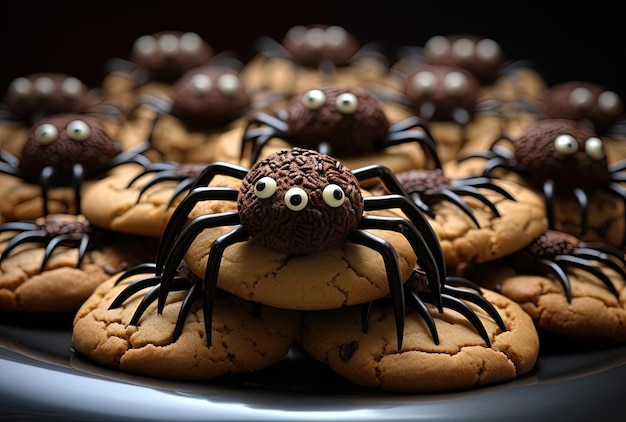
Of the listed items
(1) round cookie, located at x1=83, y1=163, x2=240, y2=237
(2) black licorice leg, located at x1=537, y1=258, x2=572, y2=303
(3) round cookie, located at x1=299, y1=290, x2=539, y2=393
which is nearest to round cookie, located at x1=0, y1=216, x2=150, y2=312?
(1) round cookie, located at x1=83, y1=163, x2=240, y2=237

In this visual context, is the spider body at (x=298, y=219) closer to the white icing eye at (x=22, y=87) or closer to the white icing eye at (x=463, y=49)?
the white icing eye at (x=22, y=87)

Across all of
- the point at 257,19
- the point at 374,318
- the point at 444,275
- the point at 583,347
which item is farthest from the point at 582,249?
the point at 257,19

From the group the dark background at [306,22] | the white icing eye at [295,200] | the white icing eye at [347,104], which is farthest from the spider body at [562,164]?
the dark background at [306,22]

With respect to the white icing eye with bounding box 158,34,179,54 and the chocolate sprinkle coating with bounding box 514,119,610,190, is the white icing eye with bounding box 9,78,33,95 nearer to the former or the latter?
the white icing eye with bounding box 158,34,179,54

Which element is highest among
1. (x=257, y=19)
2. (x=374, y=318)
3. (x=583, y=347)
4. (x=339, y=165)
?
(x=257, y=19)

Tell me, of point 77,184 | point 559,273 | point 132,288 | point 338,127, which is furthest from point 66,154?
point 559,273

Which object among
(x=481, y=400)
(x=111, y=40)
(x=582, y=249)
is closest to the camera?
(x=481, y=400)

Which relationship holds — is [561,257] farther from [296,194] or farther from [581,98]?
[581,98]

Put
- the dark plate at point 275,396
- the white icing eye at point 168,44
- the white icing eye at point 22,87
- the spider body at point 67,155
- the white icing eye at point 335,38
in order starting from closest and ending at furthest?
the dark plate at point 275,396 < the spider body at point 67,155 < the white icing eye at point 22,87 < the white icing eye at point 168,44 < the white icing eye at point 335,38

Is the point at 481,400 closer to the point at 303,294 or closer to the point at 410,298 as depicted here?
the point at 410,298
